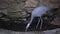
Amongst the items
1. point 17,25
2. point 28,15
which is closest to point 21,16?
point 28,15

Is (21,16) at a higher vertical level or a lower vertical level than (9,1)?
lower

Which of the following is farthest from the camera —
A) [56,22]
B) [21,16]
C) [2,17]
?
[21,16]

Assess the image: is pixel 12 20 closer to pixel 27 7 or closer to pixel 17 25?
pixel 17 25

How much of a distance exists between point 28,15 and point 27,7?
0.15 meters

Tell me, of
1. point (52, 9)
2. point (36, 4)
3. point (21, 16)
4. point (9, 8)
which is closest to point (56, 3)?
point (52, 9)

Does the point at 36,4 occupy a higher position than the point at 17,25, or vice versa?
the point at 36,4

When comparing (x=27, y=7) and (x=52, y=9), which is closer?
(x=52, y=9)

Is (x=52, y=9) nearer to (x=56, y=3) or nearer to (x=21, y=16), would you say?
(x=56, y=3)

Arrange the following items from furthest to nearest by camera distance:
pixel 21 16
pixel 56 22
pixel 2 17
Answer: pixel 21 16 < pixel 2 17 < pixel 56 22

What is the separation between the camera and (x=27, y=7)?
8.02 feet

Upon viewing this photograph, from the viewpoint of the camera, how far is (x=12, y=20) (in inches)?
89.9

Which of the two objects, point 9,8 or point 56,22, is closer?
point 56,22

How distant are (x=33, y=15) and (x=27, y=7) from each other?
0.33 meters

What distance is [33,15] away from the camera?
215 cm
